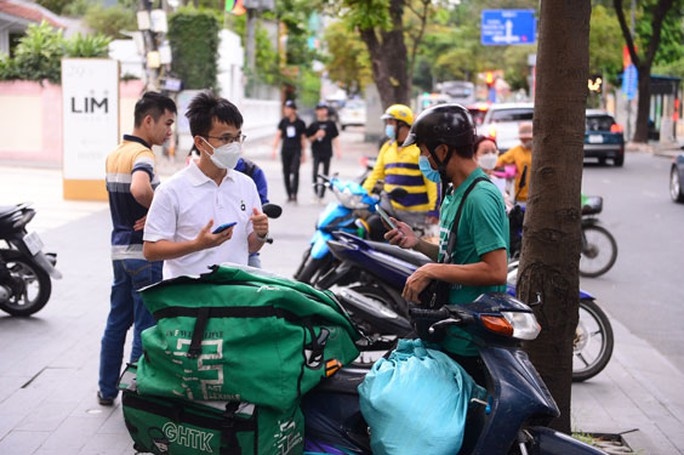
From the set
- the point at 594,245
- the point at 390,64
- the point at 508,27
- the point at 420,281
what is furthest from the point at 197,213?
the point at 508,27

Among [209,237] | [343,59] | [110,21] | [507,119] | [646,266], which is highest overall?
[110,21]

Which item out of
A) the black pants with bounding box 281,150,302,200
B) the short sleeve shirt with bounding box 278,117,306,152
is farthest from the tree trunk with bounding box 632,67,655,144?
the black pants with bounding box 281,150,302,200

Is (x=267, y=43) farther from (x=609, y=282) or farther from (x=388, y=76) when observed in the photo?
(x=609, y=282)

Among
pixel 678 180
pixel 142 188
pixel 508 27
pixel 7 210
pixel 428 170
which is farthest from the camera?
pixel 508 27

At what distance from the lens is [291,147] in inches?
717

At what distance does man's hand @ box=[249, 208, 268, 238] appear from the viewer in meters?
4.82

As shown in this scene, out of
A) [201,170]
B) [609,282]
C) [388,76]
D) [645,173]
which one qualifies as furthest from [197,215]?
[645,173]

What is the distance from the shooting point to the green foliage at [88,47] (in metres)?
24.8

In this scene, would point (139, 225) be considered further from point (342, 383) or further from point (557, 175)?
point (557, 175)

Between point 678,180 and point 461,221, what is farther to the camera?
point 678,180

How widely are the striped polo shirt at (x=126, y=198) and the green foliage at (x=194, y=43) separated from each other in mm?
25115

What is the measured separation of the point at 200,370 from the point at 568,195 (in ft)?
6.78

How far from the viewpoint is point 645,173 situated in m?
27.3

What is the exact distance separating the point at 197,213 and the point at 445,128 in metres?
1.39
